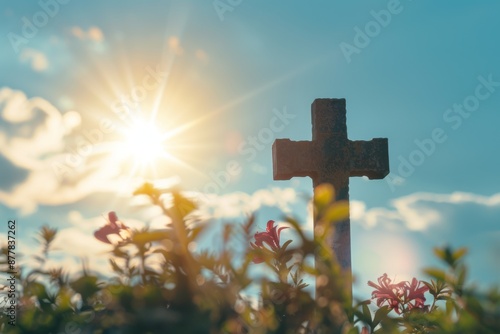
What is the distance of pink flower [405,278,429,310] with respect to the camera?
431cm

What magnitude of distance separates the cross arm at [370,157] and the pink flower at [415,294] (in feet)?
12.5

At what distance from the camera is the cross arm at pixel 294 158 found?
7930 mm

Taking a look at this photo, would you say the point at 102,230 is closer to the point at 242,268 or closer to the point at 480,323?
the point at 242,268

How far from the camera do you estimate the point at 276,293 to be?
147cm

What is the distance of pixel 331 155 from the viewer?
26.3ft

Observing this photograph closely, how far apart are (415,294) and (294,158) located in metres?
3.80

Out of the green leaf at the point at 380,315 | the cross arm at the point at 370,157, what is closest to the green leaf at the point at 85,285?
the green leaf at the point at 380,315

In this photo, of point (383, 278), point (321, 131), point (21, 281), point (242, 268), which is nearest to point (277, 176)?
point (321, 131)

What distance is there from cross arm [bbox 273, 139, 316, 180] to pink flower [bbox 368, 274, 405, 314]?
343cm

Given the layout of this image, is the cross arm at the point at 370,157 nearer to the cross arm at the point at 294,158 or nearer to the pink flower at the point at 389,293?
the cross arm at the point at 294,158

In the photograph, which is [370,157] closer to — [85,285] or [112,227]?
[112,227]

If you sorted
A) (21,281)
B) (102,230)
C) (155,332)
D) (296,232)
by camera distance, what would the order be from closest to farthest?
(155,332) → (296,232) → (102,230) → (21,281)

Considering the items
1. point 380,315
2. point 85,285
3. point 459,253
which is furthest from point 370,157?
point 85,285

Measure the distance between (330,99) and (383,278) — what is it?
157 inches
